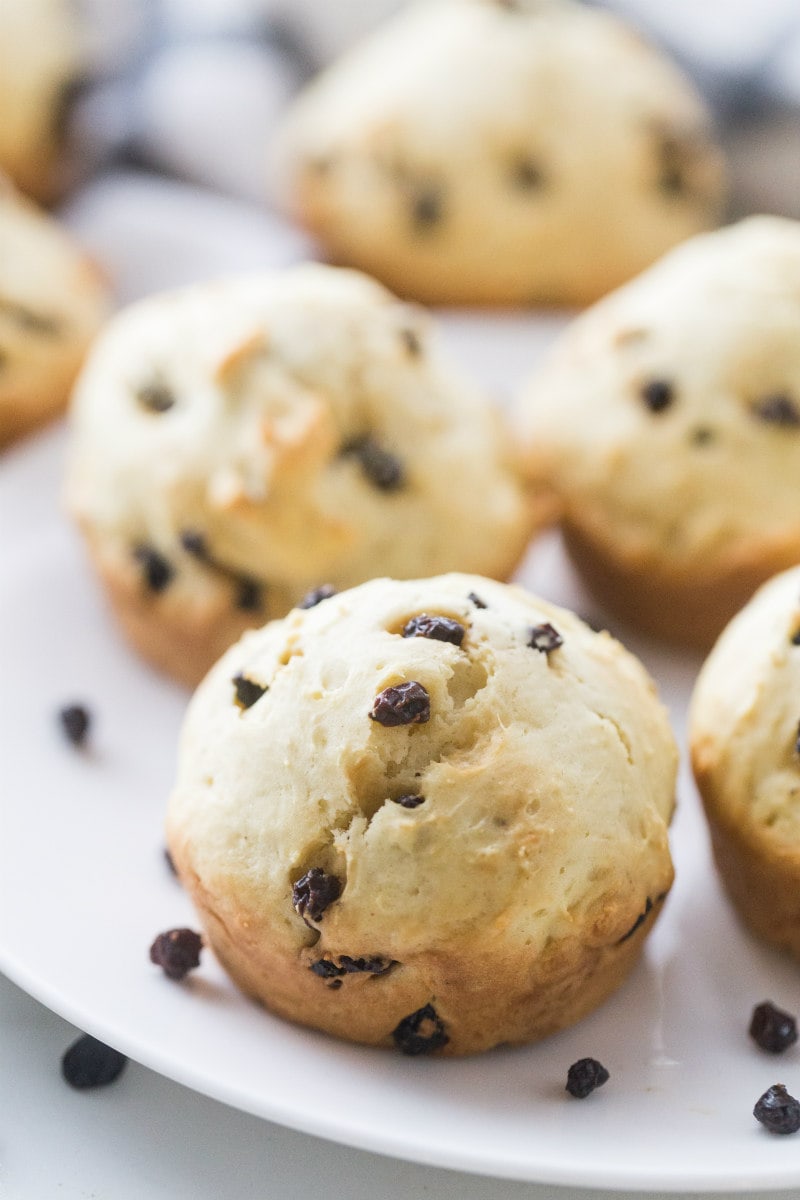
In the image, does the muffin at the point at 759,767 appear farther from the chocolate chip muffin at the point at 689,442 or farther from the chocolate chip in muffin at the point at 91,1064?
the chocolate chip in muffin at the point at 91,1064

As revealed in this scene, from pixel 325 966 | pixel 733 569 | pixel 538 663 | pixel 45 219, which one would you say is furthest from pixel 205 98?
pixel 325 966

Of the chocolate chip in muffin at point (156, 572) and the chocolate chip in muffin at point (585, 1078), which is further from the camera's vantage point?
the chocolate chip in muffin at point (156, 572)

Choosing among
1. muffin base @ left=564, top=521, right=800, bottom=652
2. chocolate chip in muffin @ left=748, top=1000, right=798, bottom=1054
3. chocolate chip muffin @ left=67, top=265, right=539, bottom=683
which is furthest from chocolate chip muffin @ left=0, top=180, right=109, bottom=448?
chocolate chip in muffin @ left=748, top=1000, right=798, bottom=1054

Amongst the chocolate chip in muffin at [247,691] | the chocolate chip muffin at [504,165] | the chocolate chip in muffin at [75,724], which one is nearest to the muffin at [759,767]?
→ the chocolate chip in muffin at [247,691]

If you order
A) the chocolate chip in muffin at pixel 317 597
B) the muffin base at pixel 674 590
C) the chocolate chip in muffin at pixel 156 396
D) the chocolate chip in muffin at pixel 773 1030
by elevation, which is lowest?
the muffin base at pixel 674 590

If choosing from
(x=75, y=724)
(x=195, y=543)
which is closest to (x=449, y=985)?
(x=75, y=724)

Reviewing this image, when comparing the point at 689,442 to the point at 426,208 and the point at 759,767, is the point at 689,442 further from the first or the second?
the point at 426,208

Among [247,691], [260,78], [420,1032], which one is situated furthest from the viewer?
[260,78]
